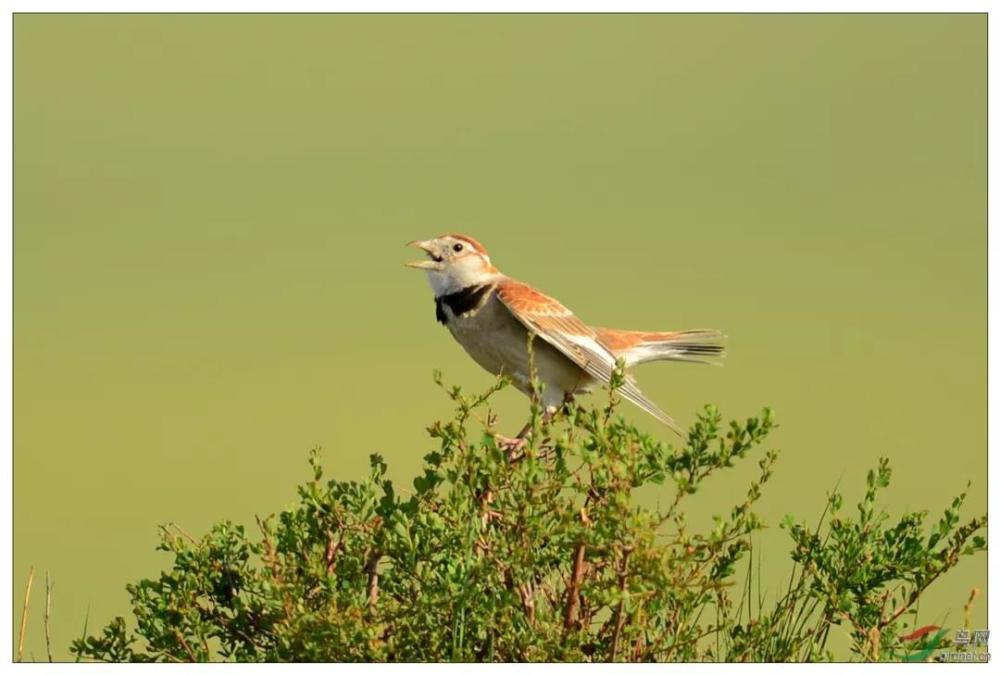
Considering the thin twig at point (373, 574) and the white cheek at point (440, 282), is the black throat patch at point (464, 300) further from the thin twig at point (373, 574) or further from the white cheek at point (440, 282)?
the thin twig at point (373, 574)

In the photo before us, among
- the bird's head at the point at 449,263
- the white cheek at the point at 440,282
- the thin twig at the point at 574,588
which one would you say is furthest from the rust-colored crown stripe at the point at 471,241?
the thin twig at the point at 574,588

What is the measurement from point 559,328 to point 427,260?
3.28ft

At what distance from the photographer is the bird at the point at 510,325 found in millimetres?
8281

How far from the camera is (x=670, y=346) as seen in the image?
30.0ft

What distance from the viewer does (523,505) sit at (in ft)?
20.1

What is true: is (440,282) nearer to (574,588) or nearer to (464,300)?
(464,300)

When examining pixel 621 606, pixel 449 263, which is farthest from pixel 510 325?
pixel 621 606

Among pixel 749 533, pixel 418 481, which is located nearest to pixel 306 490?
pixel 418 481

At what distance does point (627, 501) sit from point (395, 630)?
1479 mm

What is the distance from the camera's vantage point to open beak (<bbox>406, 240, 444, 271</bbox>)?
27.9 ft

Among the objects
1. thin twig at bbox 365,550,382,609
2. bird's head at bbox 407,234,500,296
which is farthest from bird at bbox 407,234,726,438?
thin twig at bbox 365,550,382,609

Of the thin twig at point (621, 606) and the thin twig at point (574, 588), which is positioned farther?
the thin twig at point (574, 588)
